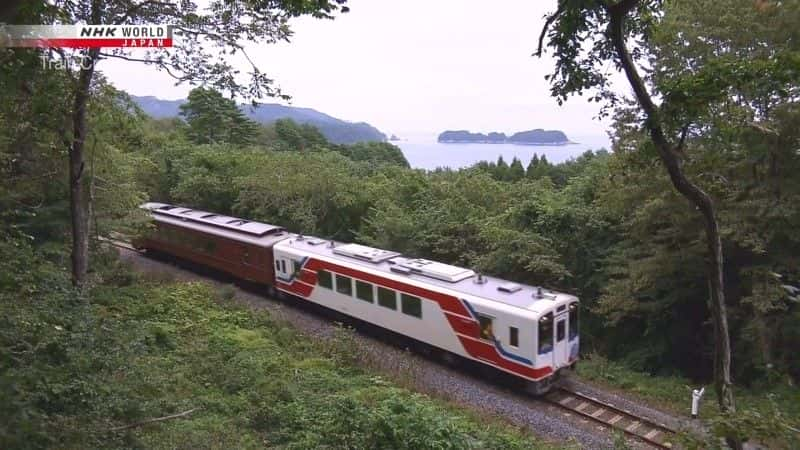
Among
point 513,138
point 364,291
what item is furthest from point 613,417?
point 513,138

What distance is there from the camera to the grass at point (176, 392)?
5.95 metres

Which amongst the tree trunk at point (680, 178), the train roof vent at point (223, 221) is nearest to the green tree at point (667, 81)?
the tree trunk at point (680, 178)

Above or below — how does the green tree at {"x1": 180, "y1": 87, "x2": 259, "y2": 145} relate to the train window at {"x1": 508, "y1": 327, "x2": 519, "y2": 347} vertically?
above

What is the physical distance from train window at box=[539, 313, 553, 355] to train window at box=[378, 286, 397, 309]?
3806 mm

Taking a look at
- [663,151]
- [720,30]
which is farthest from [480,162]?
[663,151]

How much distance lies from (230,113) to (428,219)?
84.2 feet

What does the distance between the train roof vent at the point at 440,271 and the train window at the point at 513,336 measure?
6.44 feet

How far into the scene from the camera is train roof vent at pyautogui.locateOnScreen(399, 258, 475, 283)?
12.8m

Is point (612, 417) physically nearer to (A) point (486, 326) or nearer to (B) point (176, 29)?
(A) point (486, 326)

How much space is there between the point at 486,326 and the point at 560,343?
5.15 feet

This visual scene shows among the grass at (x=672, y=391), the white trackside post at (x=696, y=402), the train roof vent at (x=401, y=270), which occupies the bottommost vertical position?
the grass at (x=672, y=391)

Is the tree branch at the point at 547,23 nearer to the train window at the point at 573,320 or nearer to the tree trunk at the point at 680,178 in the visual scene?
the tree trunk at the point at 680,178

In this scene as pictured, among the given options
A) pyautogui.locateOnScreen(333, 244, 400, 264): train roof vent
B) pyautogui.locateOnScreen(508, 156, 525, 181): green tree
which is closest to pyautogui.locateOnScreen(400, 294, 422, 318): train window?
pyautogui.locateOnScreen(333, 244, 400, 264): train roof vent

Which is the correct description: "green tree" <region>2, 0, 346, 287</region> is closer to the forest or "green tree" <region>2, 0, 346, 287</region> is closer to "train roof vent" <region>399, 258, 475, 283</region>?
the forest
